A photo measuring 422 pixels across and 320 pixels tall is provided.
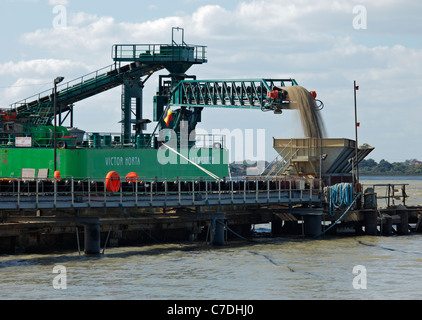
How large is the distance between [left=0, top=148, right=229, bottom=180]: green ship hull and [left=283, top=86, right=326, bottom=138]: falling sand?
8936 millimetres

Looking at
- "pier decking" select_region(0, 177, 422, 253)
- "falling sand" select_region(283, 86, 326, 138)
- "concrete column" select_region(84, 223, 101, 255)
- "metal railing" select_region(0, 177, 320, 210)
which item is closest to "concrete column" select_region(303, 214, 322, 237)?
"pier decking" select_region(0, 177, 422, 253)

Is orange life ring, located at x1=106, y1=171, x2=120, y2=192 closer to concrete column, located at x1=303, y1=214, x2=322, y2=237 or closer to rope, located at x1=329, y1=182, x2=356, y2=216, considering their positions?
concrete column, located at x1=303, y1=214, x2=322, y2=237

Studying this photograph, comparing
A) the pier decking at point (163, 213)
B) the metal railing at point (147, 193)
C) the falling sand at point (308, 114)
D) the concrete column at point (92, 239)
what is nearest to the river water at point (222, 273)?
the concrete column at point (92, 239)

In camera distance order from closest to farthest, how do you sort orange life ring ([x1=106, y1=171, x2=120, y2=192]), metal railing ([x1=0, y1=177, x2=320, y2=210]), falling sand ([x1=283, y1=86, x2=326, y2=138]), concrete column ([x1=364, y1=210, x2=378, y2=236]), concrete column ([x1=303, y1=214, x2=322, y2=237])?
1. metal railing ([x1=0, y1=177, x2=320, y2=210])
2. orange life ring ([x1=106, y1=171, x2=120, y2=192])
3. concrete column ([x1=303, y1=214, x2=322, y2=237])
4. concrete column ([x1=364, y1=210, x2=378, y2=236])
5. falling sand ([x1=283, y1=86, x2=326, y2=138])

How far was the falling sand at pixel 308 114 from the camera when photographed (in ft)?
178

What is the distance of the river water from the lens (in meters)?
31.0

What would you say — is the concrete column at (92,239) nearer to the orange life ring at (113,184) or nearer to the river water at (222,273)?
the river water at (222,273)

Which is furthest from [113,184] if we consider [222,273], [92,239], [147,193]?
[222,273]

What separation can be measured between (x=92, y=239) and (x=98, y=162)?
21.0 metres

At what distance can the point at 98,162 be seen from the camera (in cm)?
6031

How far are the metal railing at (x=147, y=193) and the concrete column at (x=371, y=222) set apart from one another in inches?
145

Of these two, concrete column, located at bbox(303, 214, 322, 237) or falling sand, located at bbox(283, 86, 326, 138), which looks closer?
concrete column, located at bbox(303, 214, 322, 237)
